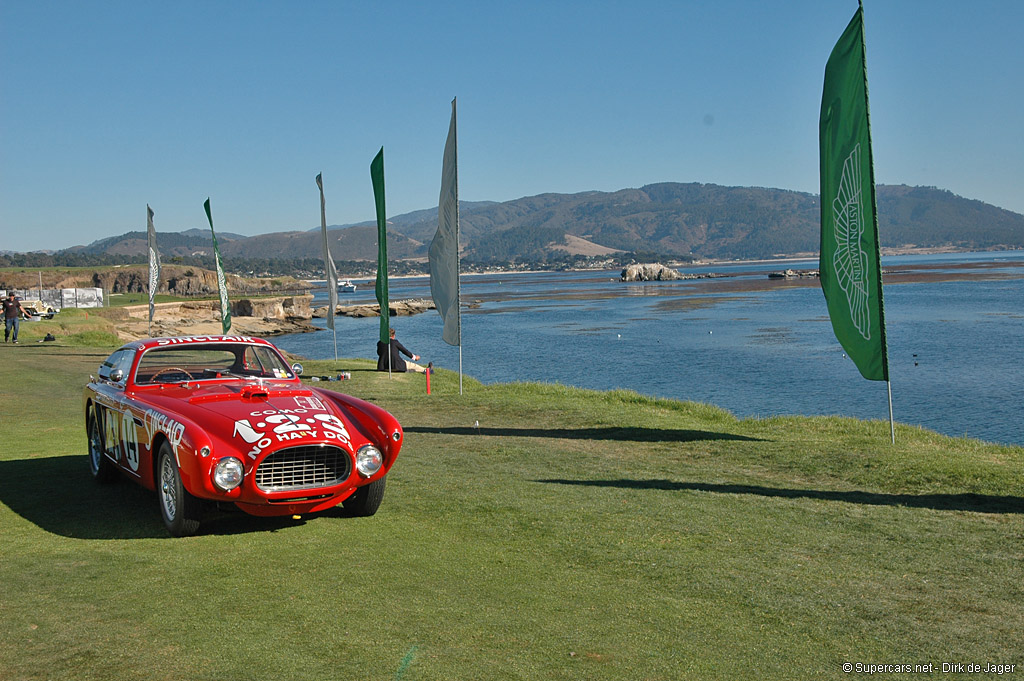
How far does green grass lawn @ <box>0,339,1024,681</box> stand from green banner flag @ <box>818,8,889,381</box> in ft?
5.71

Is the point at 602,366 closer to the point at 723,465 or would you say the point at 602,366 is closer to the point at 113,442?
the point at 723,465

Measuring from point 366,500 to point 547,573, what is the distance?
2.30 m

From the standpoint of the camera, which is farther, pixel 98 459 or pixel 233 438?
pixel 98 459

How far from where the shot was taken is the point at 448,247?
63.4 ft

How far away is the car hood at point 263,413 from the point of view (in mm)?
7395

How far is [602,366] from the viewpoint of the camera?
40438mm

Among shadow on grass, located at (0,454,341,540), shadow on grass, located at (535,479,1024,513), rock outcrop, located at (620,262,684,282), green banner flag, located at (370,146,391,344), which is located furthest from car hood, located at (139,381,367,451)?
rock outcrop, located at (620,262,684,282)

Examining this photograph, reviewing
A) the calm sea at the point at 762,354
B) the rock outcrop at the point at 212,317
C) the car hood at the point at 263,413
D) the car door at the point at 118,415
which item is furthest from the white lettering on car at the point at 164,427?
the rock outcrop at the point at 212,317

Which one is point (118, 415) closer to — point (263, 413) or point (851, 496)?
point (263, 413)

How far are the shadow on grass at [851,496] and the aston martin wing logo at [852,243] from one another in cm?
Result: 356

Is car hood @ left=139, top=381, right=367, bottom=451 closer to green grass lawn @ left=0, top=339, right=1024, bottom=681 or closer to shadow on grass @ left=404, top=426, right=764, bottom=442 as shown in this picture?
green grass lawn @ left=0, top=339, right=1024, bottom=681

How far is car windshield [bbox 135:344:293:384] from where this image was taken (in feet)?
30.8

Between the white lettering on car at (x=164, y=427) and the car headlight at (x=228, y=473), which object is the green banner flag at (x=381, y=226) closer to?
the white lettering on car at (x=164, y=427)

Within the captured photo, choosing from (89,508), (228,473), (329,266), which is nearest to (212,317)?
(329,266)
